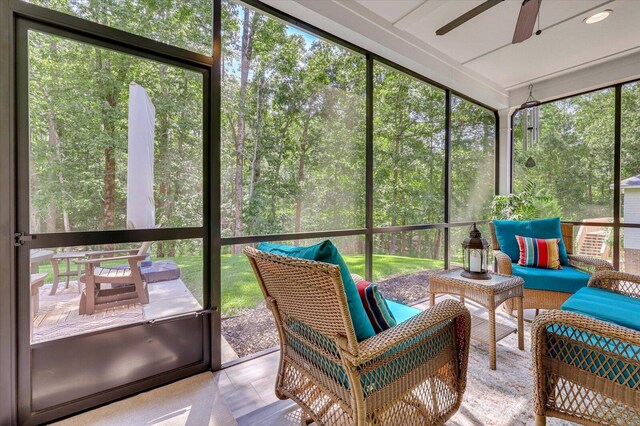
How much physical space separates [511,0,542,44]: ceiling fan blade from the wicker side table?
191cm

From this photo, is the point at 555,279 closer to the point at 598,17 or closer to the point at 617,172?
the point at 617,172

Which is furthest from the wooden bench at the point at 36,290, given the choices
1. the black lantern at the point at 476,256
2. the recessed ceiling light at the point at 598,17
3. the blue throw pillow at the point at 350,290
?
the recessed ceiling light at the point at 598,17

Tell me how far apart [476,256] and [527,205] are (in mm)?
2451

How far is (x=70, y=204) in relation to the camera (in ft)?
5.45

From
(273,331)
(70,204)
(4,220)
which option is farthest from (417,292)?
(4,220)

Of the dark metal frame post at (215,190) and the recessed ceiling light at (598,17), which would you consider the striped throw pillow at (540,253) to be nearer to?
the recessed ceiling light at (598,17)

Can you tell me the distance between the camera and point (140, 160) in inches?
73.4

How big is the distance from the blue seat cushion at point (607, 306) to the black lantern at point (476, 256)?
585 mm

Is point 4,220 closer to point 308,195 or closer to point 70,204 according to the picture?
point 70,204

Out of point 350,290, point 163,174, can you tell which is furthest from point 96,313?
point 350,290

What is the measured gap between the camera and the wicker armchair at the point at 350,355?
1.06 m

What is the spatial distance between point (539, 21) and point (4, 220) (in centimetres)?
434

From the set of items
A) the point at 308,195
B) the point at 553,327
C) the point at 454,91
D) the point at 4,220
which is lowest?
the point at 553,327

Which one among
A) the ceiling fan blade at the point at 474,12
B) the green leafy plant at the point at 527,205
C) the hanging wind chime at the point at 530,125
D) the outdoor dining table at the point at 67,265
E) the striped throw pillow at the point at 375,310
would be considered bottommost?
the striped throw pillow at the point at 375,310
